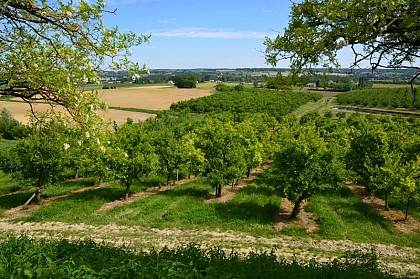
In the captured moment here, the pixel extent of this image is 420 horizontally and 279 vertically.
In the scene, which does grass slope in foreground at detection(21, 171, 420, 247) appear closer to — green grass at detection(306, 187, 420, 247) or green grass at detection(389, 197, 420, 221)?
green grass at detection(306, 187, 420, 247)

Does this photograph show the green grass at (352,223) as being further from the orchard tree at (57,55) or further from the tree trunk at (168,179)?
the orchard tree at (57,55)

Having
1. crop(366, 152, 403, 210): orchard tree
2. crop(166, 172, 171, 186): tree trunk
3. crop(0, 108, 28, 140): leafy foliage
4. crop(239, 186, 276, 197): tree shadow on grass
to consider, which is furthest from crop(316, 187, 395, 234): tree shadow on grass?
crop(0, 108, 28, 140): leafy foliage

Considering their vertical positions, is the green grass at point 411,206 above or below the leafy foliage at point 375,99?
below

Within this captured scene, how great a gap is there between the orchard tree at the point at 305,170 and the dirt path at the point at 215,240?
3.88m

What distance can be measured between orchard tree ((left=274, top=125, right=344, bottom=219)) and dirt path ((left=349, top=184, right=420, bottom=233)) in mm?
4623

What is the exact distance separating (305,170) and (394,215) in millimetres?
8103

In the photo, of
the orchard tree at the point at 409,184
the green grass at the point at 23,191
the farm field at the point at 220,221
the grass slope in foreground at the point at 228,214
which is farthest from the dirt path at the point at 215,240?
the green grass at the point at 23,191

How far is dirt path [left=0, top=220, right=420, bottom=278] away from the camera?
1728 cm

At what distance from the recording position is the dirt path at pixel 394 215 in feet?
74.4

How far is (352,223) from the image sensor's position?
75.6 feet

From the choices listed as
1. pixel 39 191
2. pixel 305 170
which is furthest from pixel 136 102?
pixel 305 170

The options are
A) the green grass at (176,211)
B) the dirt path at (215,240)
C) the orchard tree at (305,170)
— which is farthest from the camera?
the orchard tree at (305,170)

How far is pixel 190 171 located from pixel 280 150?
1231 cm

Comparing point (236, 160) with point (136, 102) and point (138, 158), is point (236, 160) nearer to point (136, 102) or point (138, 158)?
point (138, 158)
